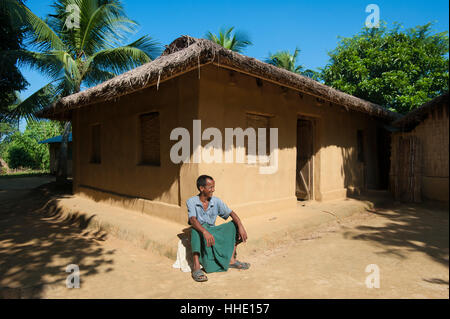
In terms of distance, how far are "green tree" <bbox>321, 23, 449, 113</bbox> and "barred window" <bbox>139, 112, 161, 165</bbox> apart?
9.07m

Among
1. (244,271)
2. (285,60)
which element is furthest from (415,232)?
Answer: (285,60)

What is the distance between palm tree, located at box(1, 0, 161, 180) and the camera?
9.10 m

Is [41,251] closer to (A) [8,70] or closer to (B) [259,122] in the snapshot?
(B) [259,122]

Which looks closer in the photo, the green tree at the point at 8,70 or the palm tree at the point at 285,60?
the green tree at the point at 8,70

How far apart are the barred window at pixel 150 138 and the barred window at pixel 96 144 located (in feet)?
7.73

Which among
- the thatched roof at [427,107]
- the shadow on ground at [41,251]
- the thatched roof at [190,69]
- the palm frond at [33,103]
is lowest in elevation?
the shadow on ground at [41,251]

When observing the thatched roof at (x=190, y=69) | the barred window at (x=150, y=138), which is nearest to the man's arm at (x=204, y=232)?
the thatched roof at (x=190, y=69)

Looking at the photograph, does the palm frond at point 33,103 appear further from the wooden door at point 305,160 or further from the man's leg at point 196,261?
the man's leg at point 196,261

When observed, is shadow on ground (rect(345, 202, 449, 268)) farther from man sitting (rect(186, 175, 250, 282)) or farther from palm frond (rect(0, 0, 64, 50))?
palm frond (rect(0, 0, 64, 50))

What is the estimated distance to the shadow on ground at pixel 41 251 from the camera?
3.16m

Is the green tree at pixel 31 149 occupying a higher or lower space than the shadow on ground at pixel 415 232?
higher

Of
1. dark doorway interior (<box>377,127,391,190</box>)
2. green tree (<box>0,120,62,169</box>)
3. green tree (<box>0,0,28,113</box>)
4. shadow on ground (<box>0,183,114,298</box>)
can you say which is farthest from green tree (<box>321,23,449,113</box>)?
green tree (<box>0,120,62,169</box>)
